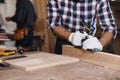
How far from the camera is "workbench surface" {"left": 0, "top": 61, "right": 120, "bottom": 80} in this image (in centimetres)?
131

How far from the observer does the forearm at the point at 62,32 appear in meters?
1.99

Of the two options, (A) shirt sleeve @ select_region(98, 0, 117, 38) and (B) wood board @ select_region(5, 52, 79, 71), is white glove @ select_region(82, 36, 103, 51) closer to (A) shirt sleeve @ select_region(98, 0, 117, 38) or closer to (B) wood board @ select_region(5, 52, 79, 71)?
(B) wood board @ select_region(5, 52, 79, 71)

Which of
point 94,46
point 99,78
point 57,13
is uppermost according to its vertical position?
point 57,13

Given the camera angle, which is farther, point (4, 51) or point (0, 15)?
A: point (0, 15)

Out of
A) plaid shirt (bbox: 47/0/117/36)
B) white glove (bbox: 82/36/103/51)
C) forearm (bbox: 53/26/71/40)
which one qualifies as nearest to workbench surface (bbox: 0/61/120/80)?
white glove (bbox: 82/36/103/51)

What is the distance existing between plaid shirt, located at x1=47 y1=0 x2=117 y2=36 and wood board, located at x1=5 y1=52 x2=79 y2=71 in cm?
42

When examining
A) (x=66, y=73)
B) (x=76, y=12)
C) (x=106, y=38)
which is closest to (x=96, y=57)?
(x=66, y=73)

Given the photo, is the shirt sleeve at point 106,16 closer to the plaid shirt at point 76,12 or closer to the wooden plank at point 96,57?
the plaid shirt at point 76,12

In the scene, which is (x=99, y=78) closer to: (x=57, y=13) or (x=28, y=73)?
(x=28, y=73)

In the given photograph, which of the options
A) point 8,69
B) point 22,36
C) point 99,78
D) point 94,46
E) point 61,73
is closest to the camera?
point 99,78

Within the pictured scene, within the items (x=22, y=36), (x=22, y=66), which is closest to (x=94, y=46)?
(x=22, y=66)

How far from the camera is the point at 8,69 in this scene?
1.49 meters

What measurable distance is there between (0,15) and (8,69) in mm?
2302

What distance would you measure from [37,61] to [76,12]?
25.8 inches
